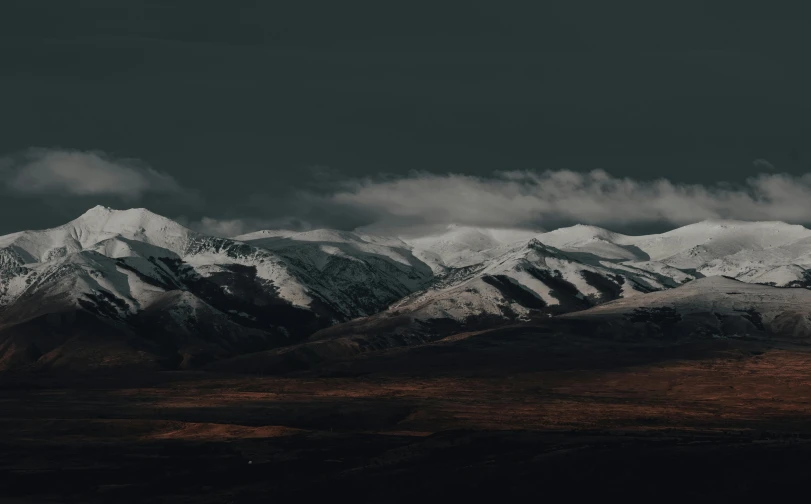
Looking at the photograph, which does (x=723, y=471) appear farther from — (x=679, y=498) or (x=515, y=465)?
(x=515, y=465)

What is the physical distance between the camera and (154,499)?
184m

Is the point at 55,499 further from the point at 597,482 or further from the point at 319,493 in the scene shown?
the point at 597,482

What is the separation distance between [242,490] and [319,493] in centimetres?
1219

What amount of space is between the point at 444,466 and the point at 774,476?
48.8m

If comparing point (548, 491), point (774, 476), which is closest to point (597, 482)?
point (548, 491)

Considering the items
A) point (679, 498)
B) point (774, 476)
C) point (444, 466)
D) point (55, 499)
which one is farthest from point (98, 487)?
point (774, 476)

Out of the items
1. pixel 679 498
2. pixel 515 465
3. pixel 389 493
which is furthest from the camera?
pixel 515 465

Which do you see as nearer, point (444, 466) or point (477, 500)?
point (477, 500)

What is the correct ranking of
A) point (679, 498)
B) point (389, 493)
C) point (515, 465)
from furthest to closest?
point (515, 465) → point (389, 493) → point (679, 498)

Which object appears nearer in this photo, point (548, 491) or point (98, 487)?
point (548, 491)

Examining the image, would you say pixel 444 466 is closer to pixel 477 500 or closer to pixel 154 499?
pixel 477 500

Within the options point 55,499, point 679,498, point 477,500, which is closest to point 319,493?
point 477,500

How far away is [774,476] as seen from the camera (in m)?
182

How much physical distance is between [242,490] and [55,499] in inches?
1040
